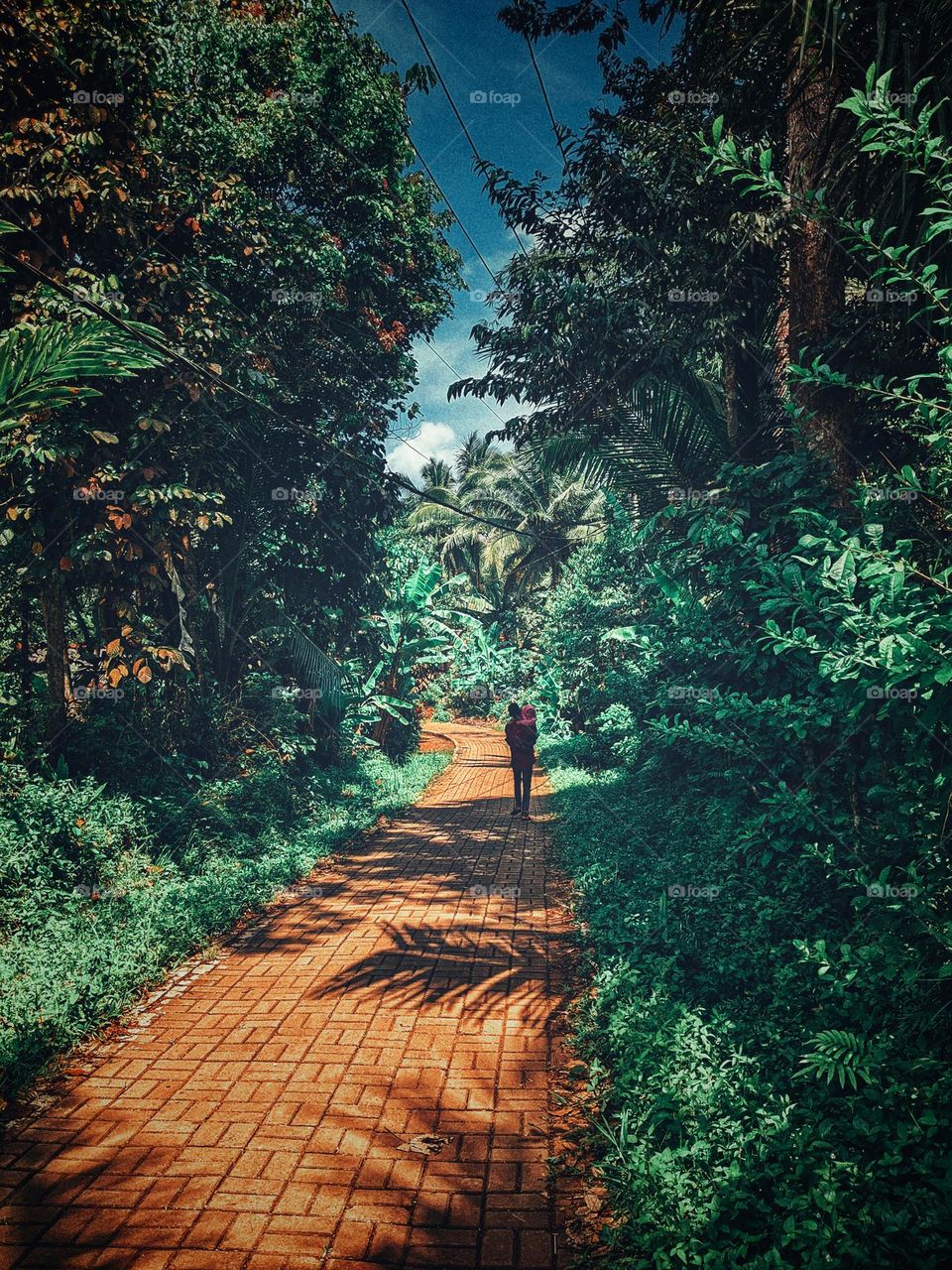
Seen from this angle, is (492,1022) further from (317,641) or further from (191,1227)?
(317,641)

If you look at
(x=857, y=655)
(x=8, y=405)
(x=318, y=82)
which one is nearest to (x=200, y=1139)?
(x=857, y=655)

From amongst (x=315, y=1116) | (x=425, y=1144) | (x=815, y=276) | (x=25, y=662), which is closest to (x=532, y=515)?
(x=25, y=662)

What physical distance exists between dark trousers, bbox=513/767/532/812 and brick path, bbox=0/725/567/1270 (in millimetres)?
4501

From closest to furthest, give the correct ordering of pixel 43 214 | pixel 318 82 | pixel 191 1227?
pixel 191 1227, pixel 43 214, pixel 318 82

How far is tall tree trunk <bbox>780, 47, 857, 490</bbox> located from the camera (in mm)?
5707

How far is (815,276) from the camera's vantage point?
19.6 feet

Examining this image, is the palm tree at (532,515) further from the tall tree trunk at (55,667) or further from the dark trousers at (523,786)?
the tall tree trunk at (55,667)

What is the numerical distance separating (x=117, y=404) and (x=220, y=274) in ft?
7.39

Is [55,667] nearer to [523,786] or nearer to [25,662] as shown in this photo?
[25,662]

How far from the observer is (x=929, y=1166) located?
258cm

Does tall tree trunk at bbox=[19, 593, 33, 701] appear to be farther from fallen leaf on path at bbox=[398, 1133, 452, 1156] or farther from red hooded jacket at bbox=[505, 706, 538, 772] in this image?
fallen leaf on path at bbox=[398, 1133, 452, 1156]

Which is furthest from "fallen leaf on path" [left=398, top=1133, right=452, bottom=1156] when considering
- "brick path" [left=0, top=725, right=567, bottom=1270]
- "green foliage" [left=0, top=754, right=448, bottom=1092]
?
"green foliage" [left=0, top=754, right=448, bottom=1092]

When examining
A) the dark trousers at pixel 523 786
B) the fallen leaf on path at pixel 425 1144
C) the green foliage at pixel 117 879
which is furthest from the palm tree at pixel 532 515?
the fallen leaf on path at pixel 425 1144

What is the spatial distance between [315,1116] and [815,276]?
7357mm
